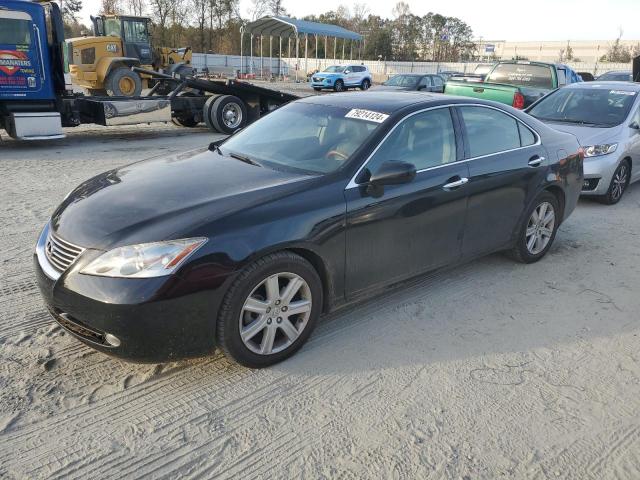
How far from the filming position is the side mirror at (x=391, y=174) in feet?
11.4

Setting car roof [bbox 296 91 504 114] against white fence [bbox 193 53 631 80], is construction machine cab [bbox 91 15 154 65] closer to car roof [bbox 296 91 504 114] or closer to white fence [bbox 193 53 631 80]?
car roof [bbox 296 91 504 114]

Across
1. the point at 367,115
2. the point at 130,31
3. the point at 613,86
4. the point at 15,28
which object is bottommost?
the point at 367,115

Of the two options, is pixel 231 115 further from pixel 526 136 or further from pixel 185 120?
pixel 526 136

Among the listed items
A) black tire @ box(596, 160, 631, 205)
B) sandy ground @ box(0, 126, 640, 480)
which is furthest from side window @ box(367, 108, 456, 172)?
black tire @ box(596, 160, 631, 205)

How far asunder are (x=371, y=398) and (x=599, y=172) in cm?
551

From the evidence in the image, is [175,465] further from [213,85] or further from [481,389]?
[213,85]

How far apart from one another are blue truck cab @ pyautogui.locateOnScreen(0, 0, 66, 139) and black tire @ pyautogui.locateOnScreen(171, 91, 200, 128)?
331cm

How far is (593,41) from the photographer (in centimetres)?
7575

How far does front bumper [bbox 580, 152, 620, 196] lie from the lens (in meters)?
7.00

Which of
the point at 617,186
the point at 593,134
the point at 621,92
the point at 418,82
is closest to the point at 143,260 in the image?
the point at 593,134

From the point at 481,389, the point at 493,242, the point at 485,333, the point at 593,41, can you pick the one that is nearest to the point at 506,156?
the point at 493,242

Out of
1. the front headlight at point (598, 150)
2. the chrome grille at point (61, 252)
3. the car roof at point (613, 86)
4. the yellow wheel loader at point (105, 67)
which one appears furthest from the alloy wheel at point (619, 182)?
the yellow wheel loader at point (105, 67)

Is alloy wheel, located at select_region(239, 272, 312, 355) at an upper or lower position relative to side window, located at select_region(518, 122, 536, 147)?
lower

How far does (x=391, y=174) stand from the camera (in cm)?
346
